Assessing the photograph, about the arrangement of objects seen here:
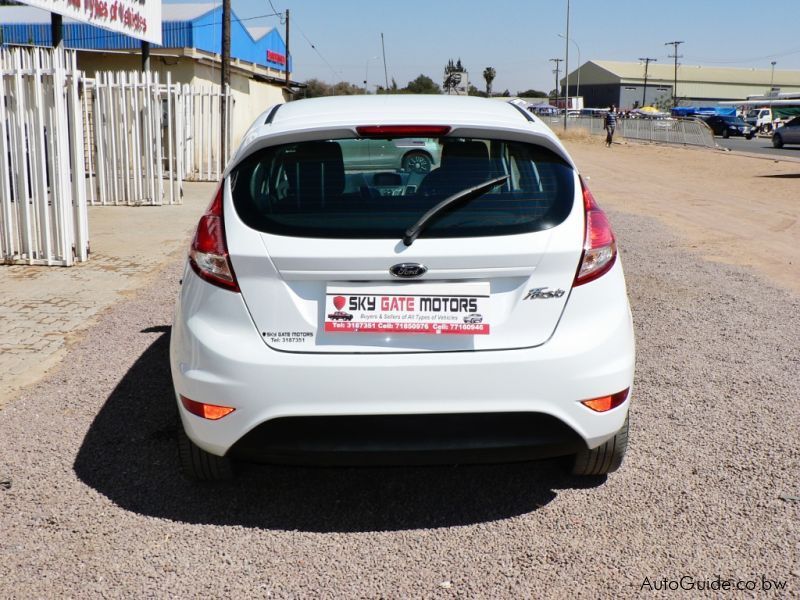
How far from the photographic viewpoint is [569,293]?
321 centimetres

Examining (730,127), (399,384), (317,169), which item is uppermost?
(730,127)

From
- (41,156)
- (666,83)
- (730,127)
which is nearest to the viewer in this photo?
(41,156)

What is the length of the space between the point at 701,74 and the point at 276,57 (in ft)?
372

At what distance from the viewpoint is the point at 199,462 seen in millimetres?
3561

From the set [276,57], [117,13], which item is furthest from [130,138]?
[276,57]

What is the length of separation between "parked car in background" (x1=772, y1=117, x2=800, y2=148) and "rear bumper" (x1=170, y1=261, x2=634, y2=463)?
4441 cm

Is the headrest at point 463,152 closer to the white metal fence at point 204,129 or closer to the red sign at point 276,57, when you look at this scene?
the white metal fence at point 204,129

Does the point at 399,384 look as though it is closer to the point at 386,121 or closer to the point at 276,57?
the point at 386,121

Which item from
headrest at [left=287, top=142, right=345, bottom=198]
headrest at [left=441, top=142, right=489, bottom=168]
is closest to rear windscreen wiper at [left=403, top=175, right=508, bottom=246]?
headrest at [left=441, top=142, right=489, bottom=168]

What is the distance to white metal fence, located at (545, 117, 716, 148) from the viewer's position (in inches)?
1683

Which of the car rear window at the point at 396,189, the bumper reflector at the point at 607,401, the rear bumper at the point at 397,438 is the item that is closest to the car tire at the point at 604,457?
the bumper reflector at the point at 607,401

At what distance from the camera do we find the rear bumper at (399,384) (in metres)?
3.08

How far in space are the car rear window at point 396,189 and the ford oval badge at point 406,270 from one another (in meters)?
0.13

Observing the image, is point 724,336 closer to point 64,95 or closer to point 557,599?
point 557,599
